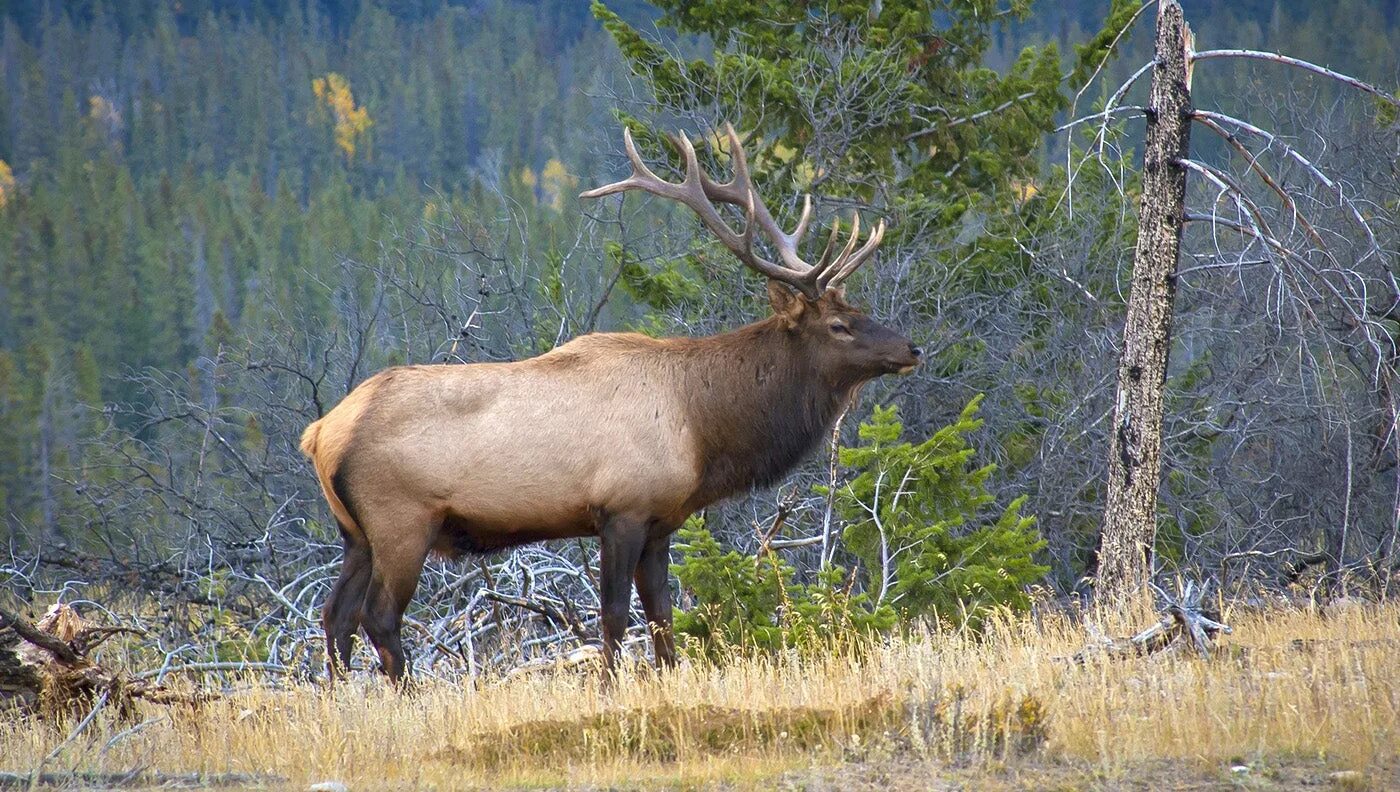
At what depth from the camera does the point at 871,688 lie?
624 cm

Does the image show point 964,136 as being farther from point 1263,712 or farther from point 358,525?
point 1263,712

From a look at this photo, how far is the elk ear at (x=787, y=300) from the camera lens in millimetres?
8656

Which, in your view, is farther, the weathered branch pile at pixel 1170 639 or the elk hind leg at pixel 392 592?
the elk hind leg at pixel 392 592

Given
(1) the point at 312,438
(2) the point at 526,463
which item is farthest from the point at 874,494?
(1) the point at 312,438

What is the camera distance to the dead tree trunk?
8.12 meters

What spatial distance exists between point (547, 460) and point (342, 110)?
98.9 metres

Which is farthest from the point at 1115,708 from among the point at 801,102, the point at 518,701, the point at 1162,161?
the point at 801,102

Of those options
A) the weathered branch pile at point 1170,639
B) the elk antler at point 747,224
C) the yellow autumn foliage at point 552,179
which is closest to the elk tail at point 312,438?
the elk antler at point 747,224

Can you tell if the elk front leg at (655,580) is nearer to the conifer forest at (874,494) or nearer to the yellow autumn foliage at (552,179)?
the conifer forest at (874,494)

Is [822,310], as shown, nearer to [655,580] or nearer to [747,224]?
[747,224]

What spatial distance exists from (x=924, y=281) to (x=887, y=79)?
78.0 inches

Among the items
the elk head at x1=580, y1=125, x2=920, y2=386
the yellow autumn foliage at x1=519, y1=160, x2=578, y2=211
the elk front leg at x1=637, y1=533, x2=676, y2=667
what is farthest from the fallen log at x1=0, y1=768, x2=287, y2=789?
the yellow autumn foliage at x1=519, y1=160, x2=578, y2=211

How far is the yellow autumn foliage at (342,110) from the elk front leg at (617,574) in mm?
89847

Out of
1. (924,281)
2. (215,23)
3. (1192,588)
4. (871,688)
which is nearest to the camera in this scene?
(871,688)
